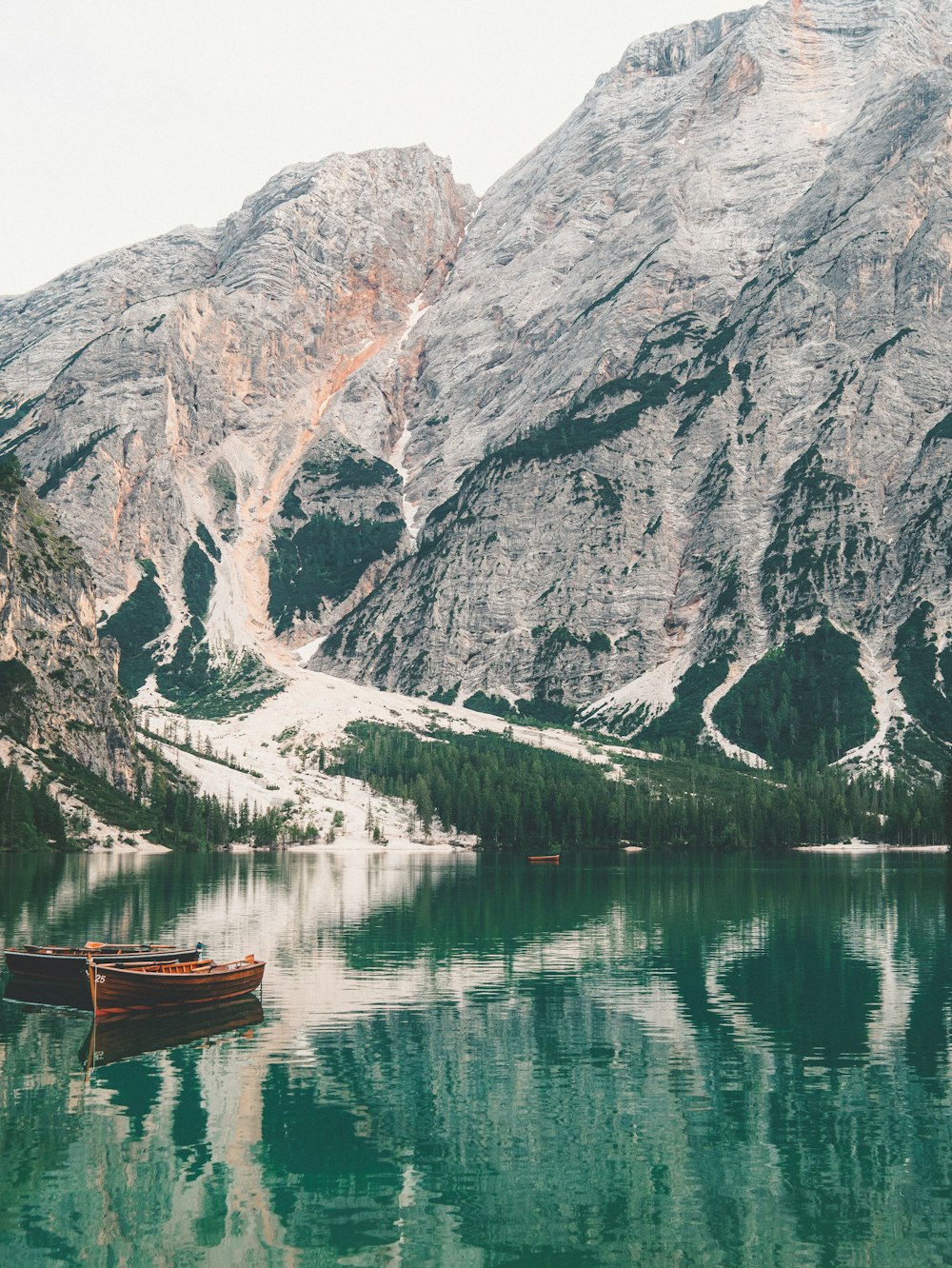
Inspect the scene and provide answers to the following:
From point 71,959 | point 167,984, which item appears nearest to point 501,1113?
point 167,984

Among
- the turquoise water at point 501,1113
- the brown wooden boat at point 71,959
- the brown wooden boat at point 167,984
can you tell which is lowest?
the turquoise water at point 501,1113

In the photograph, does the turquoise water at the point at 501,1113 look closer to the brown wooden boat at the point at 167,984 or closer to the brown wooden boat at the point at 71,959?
the brown wooden boat at the point at 167,984

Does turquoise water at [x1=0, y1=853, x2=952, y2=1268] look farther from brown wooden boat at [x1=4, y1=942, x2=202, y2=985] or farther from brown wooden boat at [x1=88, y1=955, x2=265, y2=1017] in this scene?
brown wooden boat at [x1=4, y1=942, x2=202, y2=985]

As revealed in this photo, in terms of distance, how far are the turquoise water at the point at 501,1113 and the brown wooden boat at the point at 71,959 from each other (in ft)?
6.83

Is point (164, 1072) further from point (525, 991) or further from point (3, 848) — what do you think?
point (3, 848)

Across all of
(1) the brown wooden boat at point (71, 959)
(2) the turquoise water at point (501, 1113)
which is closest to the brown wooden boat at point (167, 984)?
(2) the turquoise water at point (501, 1113)

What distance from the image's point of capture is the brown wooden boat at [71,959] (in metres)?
64.5

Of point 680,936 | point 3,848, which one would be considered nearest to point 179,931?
point 680,936

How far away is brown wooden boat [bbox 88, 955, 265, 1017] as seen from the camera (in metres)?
61.4

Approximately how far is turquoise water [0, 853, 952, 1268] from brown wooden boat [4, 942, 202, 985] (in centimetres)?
208

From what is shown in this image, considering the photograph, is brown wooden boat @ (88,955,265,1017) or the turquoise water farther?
brown wooden boat @ (88,955,265,1017)

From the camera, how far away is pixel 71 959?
212ft

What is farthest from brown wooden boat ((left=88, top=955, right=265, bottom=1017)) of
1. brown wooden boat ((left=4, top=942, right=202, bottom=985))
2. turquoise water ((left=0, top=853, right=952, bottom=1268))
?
brown wooden boat ((left=4, top=942, right=202, bottom=985))

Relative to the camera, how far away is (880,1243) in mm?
33688
